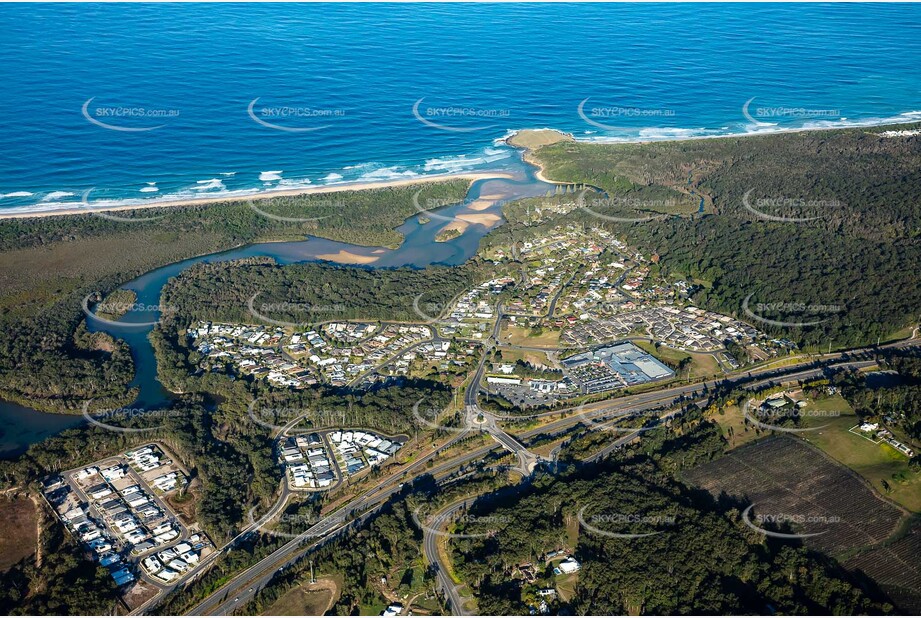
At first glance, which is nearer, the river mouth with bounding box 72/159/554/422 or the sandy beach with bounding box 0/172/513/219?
the river mouth with bounding box 72/159/554/422

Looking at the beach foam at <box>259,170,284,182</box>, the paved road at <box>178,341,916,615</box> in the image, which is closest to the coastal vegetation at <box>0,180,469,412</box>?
the beach foam at <box>259,170,284,182</box>

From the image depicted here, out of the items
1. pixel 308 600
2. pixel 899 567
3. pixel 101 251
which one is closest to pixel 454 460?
pixel 308 600

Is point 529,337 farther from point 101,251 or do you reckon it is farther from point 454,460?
point 101,251

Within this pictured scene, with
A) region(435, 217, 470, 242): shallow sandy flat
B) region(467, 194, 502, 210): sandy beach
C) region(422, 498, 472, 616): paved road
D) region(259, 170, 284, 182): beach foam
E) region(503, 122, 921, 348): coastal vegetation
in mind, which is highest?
region(503, 122, 921, 348): coastal vegetation

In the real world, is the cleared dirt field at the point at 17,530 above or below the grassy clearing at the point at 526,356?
below

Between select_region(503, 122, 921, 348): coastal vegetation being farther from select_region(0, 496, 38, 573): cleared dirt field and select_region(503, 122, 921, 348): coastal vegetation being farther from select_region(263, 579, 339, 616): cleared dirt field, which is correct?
select_region(0, 496, 38, 573): cleared dirt field

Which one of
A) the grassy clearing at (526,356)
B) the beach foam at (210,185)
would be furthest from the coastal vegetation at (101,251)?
the grassy clearing at (526,356)

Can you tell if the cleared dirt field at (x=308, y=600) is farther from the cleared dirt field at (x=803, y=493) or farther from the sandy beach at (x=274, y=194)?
the sandy beach at (x=274, y=194)
